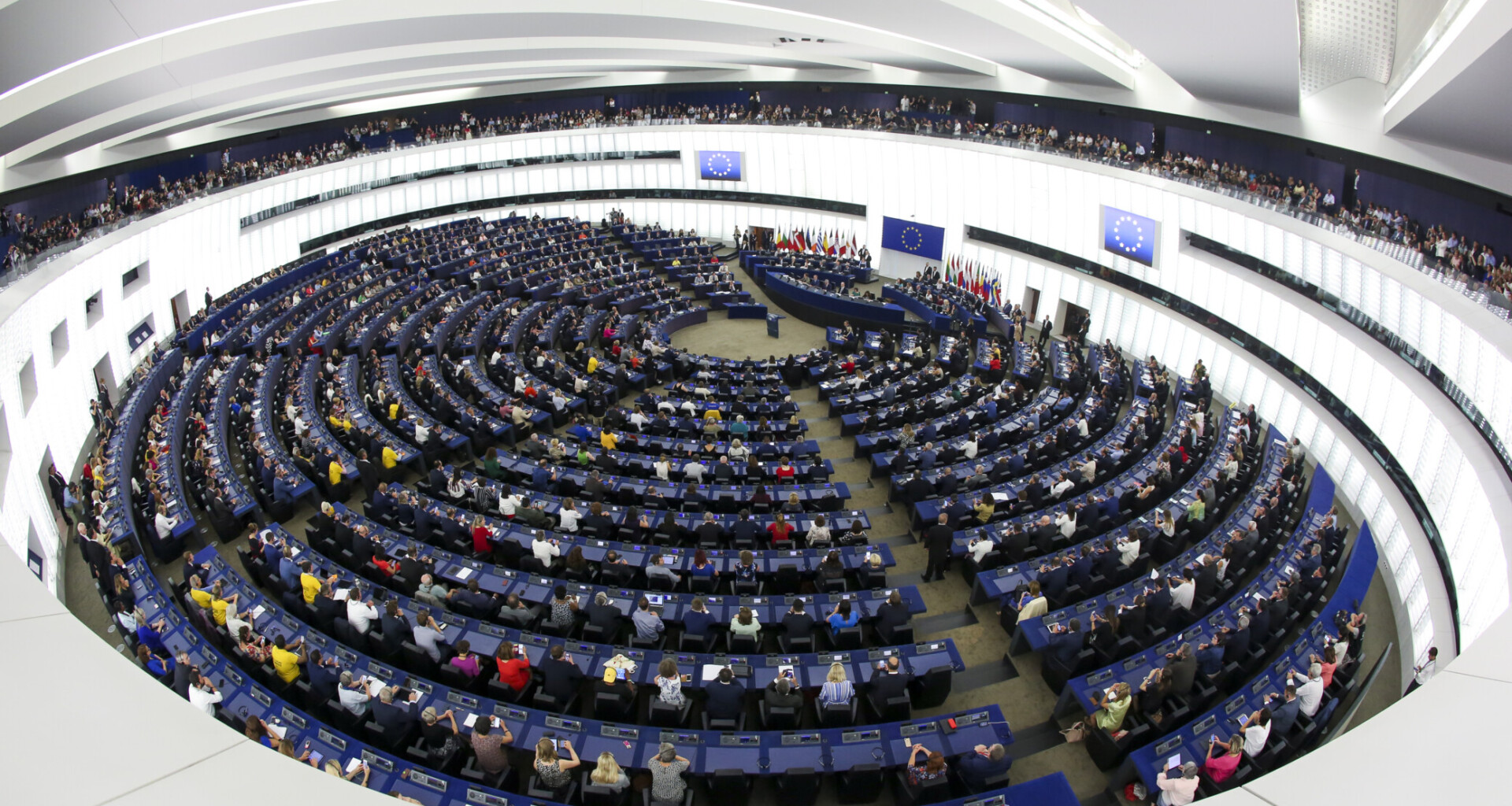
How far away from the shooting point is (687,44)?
22.3 metres

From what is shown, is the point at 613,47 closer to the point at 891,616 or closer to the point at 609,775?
Answer: the point at 891,616

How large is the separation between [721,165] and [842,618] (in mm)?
29928

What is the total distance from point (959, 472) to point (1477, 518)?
26.2ft

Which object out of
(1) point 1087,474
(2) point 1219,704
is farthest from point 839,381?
(2) point 1219,704

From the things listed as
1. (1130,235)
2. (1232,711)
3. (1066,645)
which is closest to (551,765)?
(1066,645)

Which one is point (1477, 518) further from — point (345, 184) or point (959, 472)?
point (345, 184)

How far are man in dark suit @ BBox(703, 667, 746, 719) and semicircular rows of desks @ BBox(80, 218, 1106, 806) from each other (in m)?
Result: 0.05

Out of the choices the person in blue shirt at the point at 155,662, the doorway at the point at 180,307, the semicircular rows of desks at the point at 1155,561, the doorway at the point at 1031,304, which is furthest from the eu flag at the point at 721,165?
the person in blue shirt at the point at 155,662

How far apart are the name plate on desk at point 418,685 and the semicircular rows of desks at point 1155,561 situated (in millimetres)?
7837

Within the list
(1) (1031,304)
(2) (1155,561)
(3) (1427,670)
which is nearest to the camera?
(3) (1427,670)

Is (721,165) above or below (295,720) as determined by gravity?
above

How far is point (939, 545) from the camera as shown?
13547 mm

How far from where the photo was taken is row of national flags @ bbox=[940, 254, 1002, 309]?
100ft

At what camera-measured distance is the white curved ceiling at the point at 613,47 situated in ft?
41.0
